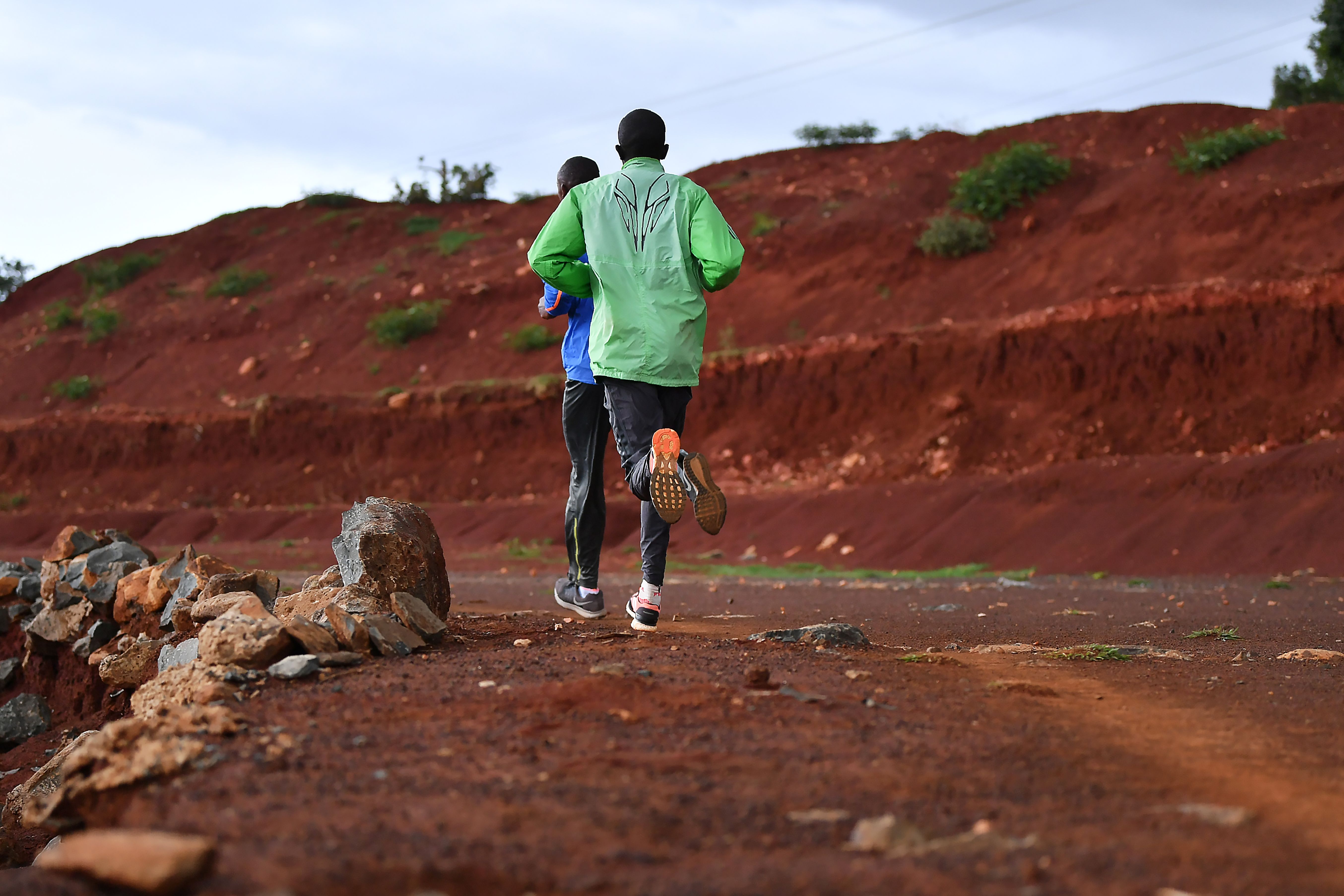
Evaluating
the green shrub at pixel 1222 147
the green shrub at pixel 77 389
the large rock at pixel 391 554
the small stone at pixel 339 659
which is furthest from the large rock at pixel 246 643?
the green shrub at pixel 77 389

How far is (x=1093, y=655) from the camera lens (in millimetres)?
4828

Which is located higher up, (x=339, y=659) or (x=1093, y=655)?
(x=339, y=659)

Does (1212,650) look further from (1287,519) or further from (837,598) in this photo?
(1287,519)

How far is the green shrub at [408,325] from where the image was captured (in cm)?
3148

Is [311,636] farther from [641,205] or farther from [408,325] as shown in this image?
[408,325]

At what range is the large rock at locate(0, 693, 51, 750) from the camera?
25.7ft

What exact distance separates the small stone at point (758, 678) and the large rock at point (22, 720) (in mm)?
6453

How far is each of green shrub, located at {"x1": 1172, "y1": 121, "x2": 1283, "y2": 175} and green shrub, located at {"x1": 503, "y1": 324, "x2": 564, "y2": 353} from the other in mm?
14806

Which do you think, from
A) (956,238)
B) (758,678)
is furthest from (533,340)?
(758,678)

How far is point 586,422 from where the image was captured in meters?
5.91

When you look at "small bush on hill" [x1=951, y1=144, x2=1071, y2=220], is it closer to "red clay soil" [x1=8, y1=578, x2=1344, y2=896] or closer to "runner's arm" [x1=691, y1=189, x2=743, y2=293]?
"runner's arm" [x1=691, y1=189, x2=743, y2=293]

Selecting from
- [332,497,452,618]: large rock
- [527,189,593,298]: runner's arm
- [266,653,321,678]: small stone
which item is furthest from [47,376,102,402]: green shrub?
[266,653,321,678]: small stone

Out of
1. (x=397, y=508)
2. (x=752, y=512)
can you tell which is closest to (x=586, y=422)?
(x=397, y=508)

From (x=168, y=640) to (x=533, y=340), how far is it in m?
23.0
